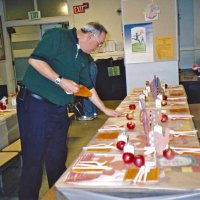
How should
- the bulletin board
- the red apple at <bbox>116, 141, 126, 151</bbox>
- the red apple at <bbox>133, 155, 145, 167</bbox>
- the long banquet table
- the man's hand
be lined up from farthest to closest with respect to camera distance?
the bulletin board → the man's hand → the red apple at <bbox>116, 141, 126, 151</bbox> → the red apple at <bbox>133, 155, 145, 167</bbox> → the long banquet table

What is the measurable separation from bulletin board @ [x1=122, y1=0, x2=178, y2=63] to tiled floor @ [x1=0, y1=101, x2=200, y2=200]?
0.94 m

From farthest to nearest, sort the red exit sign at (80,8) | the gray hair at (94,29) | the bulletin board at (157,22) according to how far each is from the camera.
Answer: the red exit sign at (80,8)
the bulletin board at (157,22)
the gray hair at (94,29)

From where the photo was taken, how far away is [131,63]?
4754mm

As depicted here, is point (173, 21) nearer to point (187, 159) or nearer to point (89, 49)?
point (89, 49)

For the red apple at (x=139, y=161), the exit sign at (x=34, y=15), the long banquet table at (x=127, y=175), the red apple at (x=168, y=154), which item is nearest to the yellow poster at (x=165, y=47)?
the long banquet table at (x=127, y=175)

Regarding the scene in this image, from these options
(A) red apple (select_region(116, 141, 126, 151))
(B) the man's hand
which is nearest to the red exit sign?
(B) the man's hand

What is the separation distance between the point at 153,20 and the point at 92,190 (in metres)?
3.71

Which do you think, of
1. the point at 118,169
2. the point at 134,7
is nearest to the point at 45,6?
the point at 134,7

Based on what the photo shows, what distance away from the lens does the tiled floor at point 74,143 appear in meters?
2.81

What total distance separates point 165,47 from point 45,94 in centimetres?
316

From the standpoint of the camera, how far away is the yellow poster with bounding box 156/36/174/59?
15.0 feet

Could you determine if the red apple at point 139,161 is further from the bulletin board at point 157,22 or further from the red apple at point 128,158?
the bulletin board at point 157,22

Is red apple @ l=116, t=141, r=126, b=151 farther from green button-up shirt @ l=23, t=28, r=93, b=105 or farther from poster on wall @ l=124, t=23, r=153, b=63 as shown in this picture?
poster on wall @ l=124, t=23, r=153, b=63

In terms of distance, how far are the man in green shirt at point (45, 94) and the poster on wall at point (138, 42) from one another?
278 centimetres
